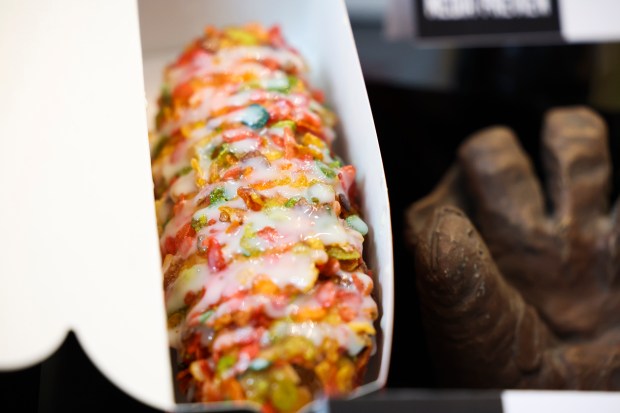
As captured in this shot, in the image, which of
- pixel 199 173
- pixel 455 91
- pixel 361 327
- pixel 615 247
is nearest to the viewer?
pixel 361 327

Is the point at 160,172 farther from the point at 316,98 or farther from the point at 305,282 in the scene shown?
the point at 305,282

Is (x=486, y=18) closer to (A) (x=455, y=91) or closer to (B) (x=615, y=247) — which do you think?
(A) (x=455, y=91)


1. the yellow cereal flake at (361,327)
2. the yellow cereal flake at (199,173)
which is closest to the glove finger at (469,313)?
the yellow cereal flake at (361,327)

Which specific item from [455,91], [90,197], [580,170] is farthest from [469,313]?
[455,91]

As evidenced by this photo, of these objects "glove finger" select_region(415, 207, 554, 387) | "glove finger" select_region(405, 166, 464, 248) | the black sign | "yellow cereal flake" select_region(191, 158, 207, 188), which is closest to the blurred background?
"glove finger" select_region(405, 166, 464, 248)

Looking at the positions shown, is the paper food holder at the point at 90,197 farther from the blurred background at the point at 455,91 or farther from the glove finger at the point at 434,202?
the blurred background at the point at 455,91
